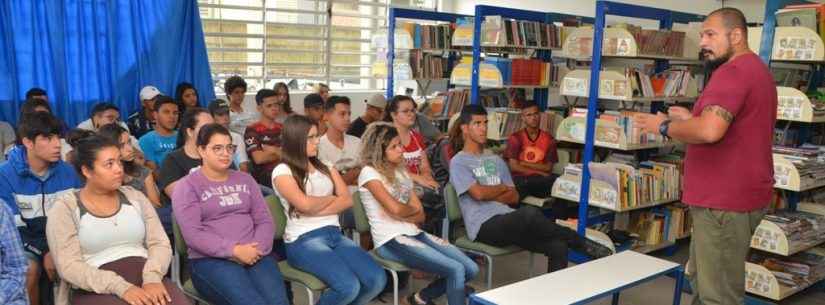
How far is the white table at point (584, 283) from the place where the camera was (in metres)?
2.55

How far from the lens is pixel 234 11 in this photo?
7730mm

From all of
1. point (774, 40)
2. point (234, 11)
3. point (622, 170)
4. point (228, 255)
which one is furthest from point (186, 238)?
point (234, 11)

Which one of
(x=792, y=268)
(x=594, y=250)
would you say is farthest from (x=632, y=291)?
(x=792, y=268)

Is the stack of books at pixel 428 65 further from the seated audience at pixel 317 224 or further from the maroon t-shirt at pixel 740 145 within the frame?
the maroon t-shirt at pixel 740 145

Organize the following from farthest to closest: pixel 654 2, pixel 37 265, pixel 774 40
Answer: pixel 654 2 → pixel 774 40 → pixel 37 265

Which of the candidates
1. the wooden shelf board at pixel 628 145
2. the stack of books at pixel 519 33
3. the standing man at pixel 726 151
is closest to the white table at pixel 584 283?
the standing man at pixel 726 151

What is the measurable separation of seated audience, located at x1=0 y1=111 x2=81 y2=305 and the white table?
2040mm

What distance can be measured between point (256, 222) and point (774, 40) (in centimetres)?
293

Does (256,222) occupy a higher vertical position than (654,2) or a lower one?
lower

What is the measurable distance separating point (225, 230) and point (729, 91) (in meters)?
2.17

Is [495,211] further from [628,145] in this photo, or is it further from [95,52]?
[95,52]

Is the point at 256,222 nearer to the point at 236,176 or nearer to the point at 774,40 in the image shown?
the point at 236,176

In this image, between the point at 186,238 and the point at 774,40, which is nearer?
the point at 186,238

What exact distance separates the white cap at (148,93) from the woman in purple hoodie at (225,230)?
133 inches
